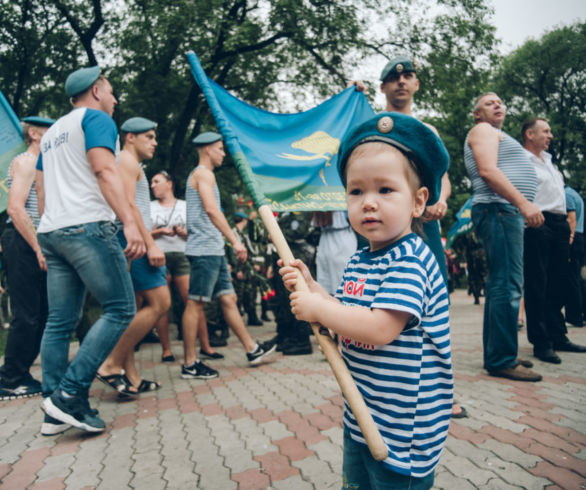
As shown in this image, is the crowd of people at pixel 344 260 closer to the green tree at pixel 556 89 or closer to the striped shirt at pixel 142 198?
the striped shirt at pixel 142 198

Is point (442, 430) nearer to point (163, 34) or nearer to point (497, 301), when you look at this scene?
point (497, 301)

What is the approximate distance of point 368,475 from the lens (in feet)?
4.74

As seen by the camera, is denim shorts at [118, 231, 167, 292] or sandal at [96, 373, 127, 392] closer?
sandal at [96, 373, 127, 392]

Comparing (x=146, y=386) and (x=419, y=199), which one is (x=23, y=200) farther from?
(x=419, y=199)

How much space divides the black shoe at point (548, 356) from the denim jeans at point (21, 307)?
458cm

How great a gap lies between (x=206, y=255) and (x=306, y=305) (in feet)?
10.4

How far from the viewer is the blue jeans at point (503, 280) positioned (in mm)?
3533

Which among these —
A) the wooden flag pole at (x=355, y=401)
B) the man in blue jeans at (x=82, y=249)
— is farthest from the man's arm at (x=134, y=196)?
the wooden flag pole at (x=355, y=401)

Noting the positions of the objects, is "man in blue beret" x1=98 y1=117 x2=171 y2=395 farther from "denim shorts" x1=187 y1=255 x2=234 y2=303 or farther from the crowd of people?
"denim shorts" x1=187 y1=255 x2=234 y2=303

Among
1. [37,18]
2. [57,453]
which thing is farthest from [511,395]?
[37,18]

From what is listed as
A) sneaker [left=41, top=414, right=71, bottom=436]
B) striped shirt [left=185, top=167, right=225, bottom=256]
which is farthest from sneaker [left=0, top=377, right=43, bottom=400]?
striped shirt [left=185, top=167, right=225, bottom=256]

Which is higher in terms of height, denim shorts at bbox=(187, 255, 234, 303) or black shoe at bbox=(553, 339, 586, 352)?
denim shorts at bbox=(187, 255, 234, 303)

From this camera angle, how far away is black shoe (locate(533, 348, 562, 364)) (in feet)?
13.9

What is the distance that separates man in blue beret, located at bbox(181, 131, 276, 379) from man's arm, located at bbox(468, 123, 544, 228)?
2.22 meters
